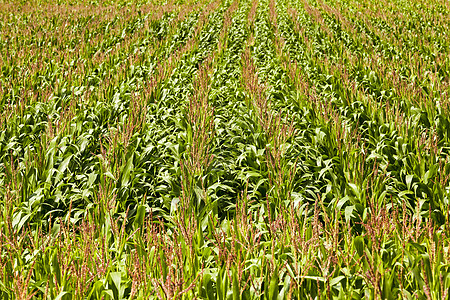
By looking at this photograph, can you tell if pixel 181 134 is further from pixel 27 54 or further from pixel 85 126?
pixel 27 54

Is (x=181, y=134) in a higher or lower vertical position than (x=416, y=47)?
lower

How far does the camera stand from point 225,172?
4.19 m

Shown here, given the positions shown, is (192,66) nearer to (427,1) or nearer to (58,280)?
(58,280)

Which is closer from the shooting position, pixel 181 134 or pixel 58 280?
pixel 58 280

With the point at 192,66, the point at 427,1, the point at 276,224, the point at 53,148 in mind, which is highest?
the point at 427,1

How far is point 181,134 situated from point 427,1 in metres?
19.1

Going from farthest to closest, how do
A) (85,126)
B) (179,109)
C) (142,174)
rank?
(179,109), (85,126), (142,174)

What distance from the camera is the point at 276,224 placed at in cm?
223

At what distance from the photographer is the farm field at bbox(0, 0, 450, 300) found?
2197 mm

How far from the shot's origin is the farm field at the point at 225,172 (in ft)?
7.21

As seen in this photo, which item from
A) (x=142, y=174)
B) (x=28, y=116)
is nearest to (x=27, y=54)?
(x=28, y=116)

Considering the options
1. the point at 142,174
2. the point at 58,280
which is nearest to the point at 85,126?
the point at 142,174

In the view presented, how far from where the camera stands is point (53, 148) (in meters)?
4.18

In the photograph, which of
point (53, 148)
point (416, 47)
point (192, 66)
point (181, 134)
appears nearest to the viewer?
point (53, 148)
